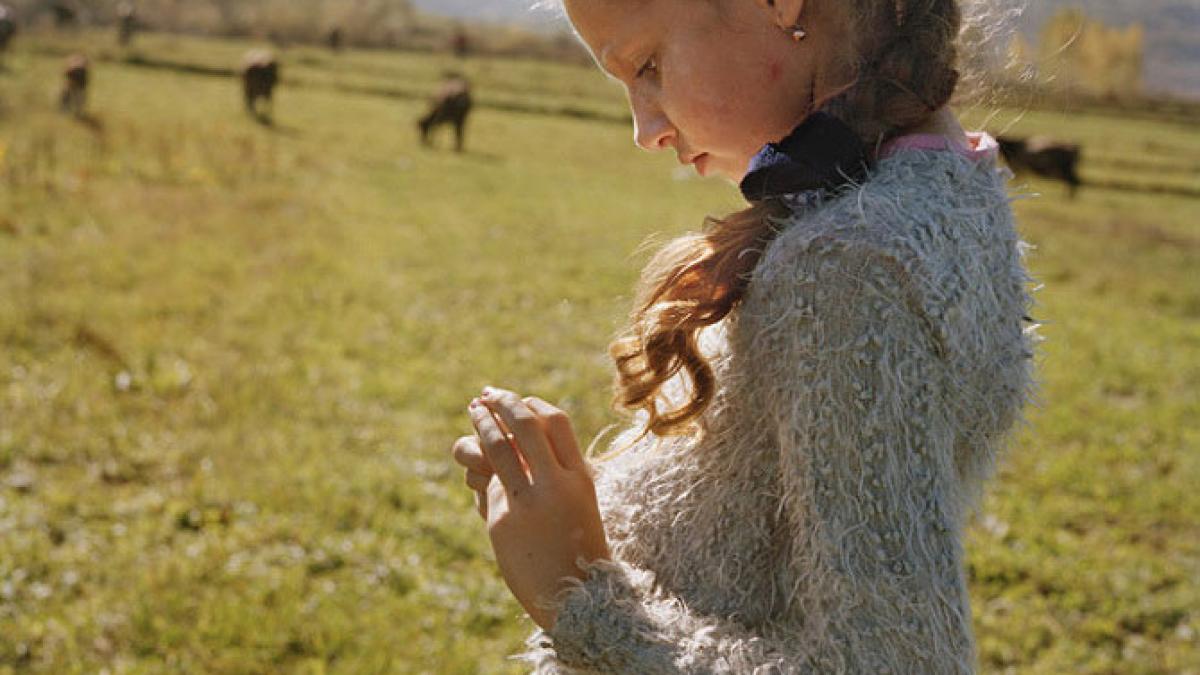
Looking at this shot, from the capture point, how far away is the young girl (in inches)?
40.5

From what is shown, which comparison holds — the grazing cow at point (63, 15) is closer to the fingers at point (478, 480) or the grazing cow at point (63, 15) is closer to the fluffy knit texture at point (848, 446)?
the fingers at point (478, 480)

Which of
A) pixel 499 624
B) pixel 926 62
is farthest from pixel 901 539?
pixel 499 624

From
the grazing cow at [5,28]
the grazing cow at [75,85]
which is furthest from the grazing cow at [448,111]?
the grazing cow at [5,28]

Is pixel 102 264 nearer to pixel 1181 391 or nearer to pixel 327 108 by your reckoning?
pixel 1181 391

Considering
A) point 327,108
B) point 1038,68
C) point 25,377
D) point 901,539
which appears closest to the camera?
point 901,539

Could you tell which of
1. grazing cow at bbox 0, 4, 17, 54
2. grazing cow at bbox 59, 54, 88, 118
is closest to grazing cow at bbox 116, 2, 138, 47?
grazing cow at bbox 0, 4, 17, 54

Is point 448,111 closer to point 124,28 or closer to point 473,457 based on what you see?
point 124,28

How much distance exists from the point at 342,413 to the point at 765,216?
6.16 meters

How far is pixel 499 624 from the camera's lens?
475 cm

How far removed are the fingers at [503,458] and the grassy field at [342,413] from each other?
0.48 metres

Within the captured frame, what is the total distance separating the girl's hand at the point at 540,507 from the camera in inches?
47.8

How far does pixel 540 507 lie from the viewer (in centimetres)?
121

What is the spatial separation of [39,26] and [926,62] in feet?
145

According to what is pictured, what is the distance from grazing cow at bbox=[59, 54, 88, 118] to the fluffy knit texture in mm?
22480
